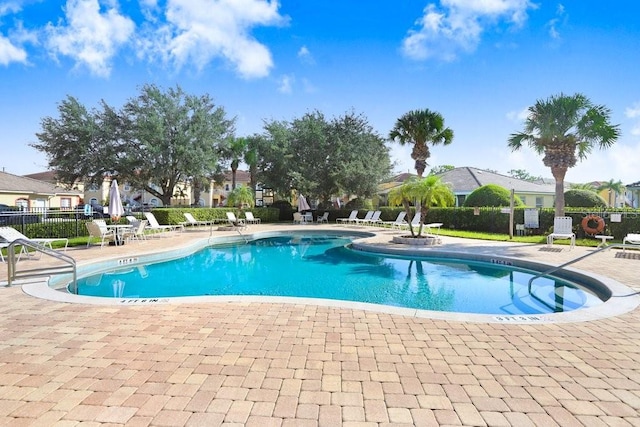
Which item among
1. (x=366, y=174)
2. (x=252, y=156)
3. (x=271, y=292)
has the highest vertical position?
(x=252, y=156)

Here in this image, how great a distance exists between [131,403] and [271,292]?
5.26 metres

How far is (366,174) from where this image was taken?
84.1ft

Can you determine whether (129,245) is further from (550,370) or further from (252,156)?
(252,156)

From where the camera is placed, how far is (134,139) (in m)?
25.2

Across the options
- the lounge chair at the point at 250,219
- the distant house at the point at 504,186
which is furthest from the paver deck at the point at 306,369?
A: the distant house at the point at 504,186

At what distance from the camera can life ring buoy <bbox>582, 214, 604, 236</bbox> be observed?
554 inches

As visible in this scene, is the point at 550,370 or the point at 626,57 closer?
the point at 550,370

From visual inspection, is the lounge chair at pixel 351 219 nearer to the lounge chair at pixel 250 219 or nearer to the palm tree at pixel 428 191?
the lounge chair at pixel 250 219

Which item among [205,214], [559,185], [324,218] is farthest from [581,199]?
[205,214]

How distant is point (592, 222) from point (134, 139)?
2648 cm

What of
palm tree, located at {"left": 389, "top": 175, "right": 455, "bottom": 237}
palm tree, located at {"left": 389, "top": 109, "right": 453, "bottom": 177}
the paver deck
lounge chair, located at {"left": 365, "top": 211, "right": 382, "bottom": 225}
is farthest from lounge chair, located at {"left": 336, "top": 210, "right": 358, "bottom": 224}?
the paver deck

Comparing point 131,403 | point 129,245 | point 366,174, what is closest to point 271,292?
point 131,403

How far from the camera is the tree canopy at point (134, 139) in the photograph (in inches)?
938

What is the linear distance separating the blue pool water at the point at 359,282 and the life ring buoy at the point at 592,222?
23.2 ft
